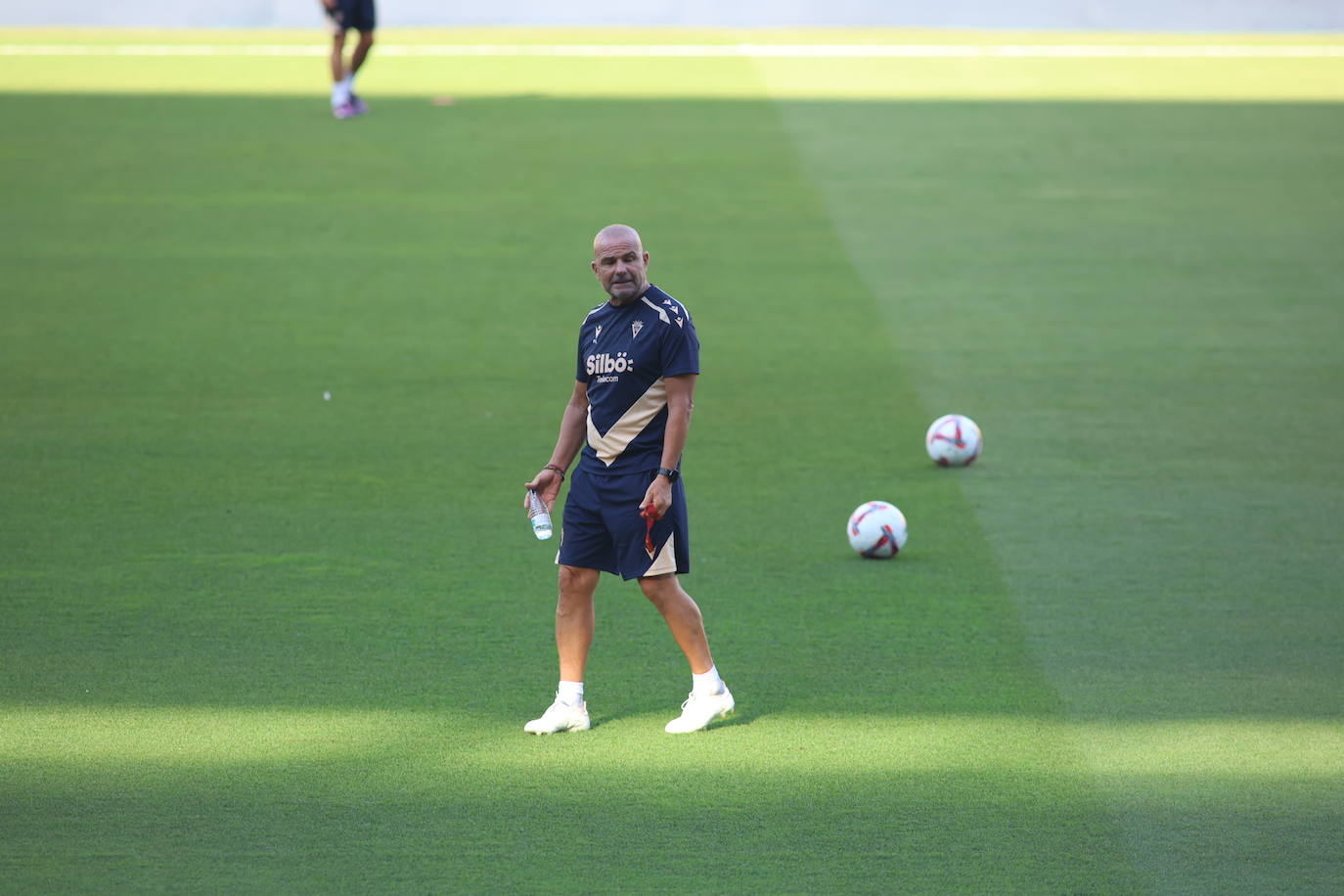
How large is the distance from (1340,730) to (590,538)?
300 centimetres

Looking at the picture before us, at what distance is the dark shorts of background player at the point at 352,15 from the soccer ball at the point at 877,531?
38.6ft

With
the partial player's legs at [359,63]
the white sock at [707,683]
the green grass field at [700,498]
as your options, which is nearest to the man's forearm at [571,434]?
the white sock at [707,683]

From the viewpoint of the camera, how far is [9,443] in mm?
10102

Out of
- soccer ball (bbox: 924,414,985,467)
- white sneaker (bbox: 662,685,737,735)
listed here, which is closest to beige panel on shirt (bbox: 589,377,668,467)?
white sneaker (bbox: 662,685,737,735)

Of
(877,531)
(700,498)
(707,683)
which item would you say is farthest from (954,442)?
(707,683)

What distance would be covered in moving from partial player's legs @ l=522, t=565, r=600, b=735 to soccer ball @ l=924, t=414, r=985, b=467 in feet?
13.8

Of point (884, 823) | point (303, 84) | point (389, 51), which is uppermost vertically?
point (389, 51)

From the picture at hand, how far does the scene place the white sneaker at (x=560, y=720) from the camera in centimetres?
609

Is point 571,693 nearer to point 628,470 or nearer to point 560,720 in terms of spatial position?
point 560,720

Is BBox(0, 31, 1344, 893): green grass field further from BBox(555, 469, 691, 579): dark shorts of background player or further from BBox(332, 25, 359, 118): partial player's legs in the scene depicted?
BBox(555, 469, 691, 579): dark shorts of background player

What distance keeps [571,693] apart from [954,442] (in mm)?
4333

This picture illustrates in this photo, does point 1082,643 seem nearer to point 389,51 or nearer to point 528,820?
point 528,820

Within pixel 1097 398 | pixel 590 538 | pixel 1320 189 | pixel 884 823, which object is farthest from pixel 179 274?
pixel 1320 189

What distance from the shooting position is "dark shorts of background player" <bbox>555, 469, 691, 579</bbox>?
5910mm
